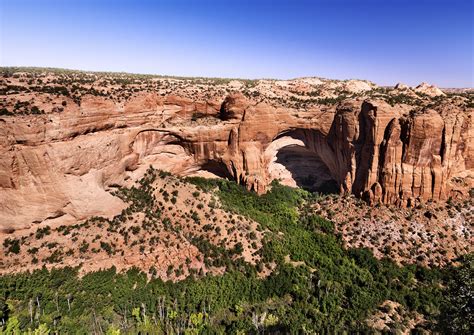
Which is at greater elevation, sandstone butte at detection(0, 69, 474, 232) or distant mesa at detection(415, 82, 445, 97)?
distant mesa at detection(415, 82, 445, 97)

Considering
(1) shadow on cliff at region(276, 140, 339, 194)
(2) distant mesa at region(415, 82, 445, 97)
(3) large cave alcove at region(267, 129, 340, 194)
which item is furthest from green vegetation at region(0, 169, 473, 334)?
(2) distant mesa at region(415, 82, 445, 97)

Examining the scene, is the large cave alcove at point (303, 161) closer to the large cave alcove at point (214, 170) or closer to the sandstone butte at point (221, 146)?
the sandstone butte at point (221, 146)

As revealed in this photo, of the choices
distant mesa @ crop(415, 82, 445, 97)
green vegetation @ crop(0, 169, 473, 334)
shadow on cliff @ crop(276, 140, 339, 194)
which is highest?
distant mesa @ crop(415, 82, 445, 97)

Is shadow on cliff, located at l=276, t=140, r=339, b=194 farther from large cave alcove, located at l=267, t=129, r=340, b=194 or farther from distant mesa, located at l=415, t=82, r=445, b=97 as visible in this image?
distant mesa, located at l=415, t=82, r=445, b=97

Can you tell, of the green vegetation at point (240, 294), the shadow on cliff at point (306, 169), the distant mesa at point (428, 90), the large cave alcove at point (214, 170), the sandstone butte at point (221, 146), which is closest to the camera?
the green vegetation at point (240, 294)

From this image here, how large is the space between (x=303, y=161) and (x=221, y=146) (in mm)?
17974

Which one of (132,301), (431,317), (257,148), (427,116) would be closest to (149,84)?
(257,148)

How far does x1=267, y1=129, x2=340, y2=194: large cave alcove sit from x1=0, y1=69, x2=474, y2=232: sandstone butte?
0.22m

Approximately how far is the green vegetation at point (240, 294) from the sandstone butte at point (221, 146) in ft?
20.3

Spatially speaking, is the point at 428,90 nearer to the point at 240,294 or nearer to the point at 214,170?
the point at 214,170

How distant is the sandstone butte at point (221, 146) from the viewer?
28.9 metres

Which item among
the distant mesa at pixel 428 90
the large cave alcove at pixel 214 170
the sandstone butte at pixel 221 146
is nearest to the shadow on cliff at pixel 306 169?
the sandstone butte at pixel 221 146

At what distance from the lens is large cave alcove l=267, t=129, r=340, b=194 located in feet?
152

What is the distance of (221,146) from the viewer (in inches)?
1688
